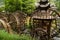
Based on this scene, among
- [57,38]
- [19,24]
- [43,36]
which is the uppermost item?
[19,24]

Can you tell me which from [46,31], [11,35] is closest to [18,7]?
[46,31]

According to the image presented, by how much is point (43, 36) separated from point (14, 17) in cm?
107

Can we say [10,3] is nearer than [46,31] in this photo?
No

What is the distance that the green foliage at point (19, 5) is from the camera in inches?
406

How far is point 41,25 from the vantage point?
863cm

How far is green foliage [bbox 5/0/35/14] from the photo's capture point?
406 inches

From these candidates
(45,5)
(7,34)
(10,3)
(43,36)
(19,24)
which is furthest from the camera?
(10,3)

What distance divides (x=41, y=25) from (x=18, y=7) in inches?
81.4

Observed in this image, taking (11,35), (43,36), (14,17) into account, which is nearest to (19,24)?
(14,17)

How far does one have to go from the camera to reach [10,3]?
10.4 metres

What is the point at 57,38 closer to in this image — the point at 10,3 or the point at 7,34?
the point at 10,3

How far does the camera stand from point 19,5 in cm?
1041

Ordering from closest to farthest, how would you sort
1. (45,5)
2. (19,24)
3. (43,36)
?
(19,24)
(43,36)
(45,5)

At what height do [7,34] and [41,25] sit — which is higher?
[7,34]
